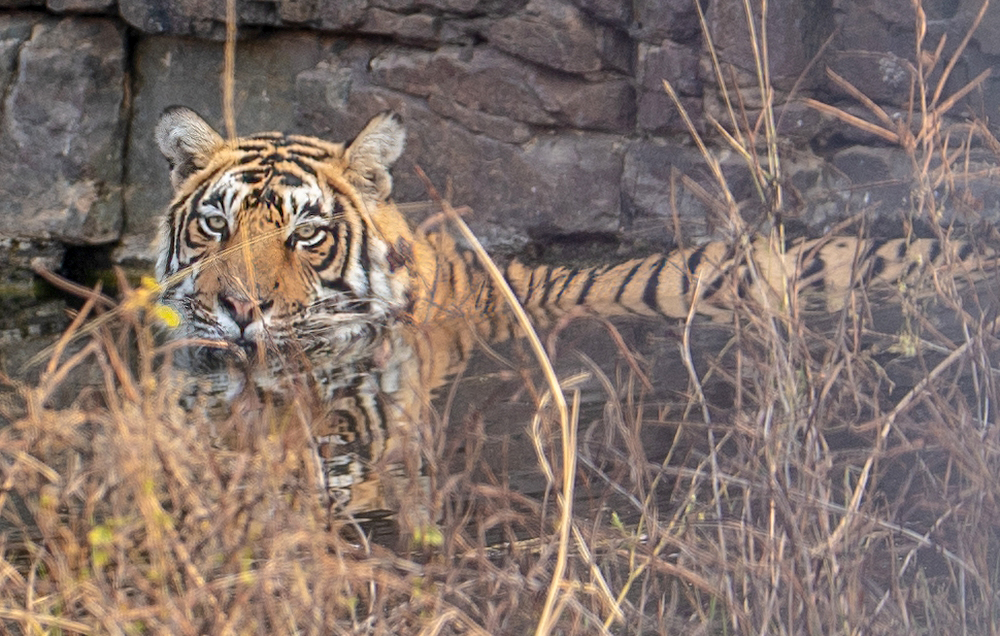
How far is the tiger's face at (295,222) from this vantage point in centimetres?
398

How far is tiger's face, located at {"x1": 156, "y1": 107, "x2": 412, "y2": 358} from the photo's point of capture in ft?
13.0

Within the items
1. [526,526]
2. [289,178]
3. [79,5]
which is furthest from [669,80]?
[526,526]

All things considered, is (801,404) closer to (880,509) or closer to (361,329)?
(880,509)

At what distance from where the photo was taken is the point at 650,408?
2.88m

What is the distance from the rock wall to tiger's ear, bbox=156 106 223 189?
1311mm

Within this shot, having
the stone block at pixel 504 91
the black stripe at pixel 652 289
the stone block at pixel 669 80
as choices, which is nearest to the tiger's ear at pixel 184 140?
the stone block at pixel 504 91

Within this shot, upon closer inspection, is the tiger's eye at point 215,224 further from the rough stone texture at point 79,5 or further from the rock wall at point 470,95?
the rough stone texture at point 79,5

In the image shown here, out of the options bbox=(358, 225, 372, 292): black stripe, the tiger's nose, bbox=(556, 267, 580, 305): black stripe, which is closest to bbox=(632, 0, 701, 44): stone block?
bbox=(556, 267, 580, 305): black stripe

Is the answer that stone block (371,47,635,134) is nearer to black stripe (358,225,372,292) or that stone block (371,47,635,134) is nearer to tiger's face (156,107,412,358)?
tiger's face (156,107,412,358)

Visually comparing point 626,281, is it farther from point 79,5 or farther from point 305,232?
point 79,5

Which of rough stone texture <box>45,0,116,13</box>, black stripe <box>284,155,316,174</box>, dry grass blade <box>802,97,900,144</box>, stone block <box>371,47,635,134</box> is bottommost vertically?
black stripe <box>284,155,316,174</box>

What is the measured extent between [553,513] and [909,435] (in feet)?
2.64

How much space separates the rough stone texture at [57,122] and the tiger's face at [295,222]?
1.30m

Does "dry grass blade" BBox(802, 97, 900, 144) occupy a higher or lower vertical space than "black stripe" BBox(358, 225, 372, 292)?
higher
